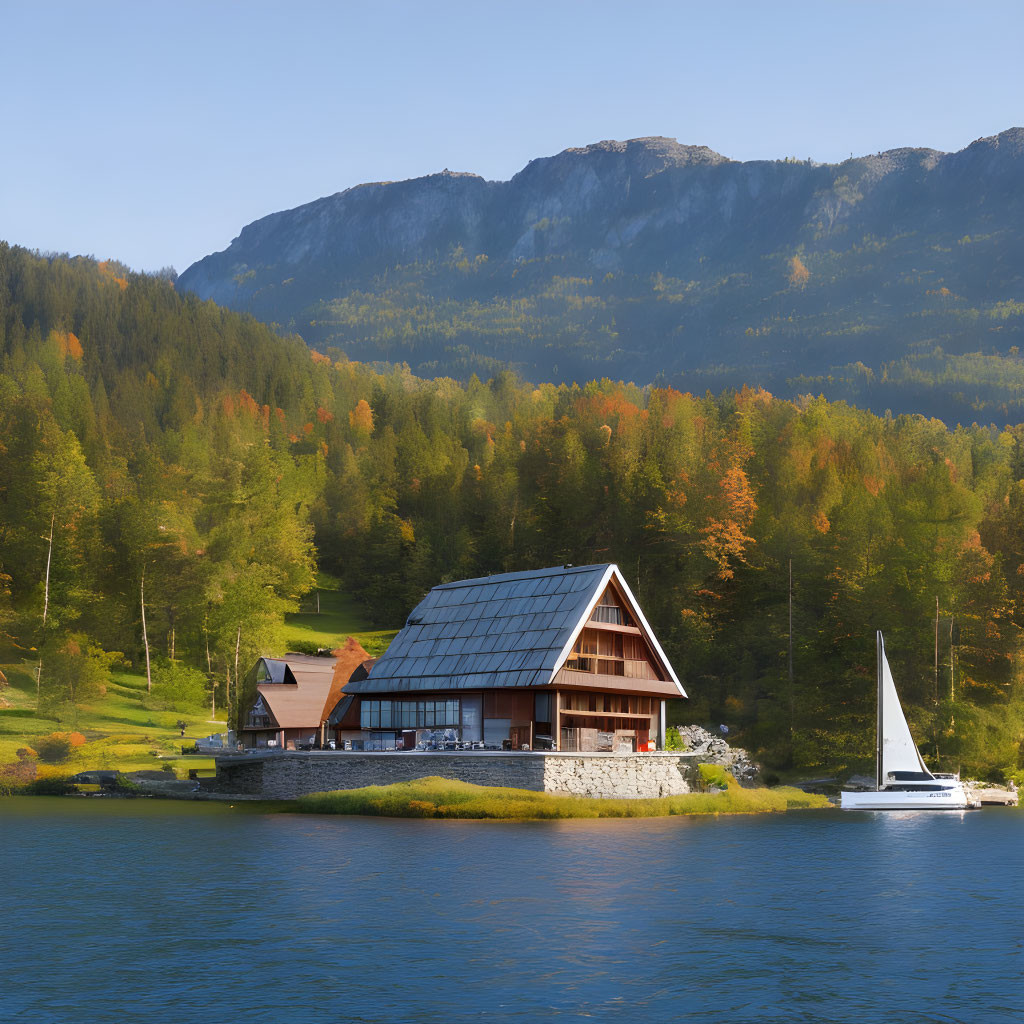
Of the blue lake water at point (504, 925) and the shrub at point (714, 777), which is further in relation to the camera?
the shrub at point (714, 777)

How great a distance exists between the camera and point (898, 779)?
2894 inches

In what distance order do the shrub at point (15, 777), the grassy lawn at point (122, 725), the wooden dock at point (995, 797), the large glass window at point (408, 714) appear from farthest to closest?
the grassy lawn at point (122, 725), the wooden dock at point (995, 797), the shrub at point (15, 777), the large glass window at point (408, 714)

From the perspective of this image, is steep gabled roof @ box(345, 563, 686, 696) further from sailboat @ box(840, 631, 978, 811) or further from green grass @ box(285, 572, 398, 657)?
green grass @ box(285, 572, 398, 657)

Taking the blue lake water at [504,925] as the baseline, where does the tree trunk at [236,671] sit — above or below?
above

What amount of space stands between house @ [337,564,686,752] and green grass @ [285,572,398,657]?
3009 cm

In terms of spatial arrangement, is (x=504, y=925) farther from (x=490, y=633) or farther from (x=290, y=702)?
(x=290, y=702)

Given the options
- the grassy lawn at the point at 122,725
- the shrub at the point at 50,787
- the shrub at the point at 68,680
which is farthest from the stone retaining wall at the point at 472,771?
the shrub at the point at 68,680

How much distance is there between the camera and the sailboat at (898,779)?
71938 millimetres

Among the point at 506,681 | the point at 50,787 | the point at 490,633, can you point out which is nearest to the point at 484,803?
the point at 506,681

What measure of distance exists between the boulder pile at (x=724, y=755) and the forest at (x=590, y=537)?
311cm

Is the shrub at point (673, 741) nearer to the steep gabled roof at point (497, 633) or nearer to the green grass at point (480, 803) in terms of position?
the steep gabled roof at point (497, 633)

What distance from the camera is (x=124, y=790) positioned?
75.1m

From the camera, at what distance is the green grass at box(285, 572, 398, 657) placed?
357 ft

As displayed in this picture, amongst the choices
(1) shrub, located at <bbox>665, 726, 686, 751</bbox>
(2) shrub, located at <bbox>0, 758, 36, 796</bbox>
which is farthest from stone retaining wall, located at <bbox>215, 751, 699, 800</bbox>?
(2) shrub, located at <bbox>0, 758, 36, 796</bbox>
